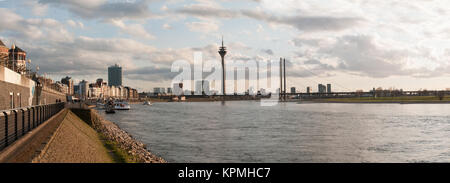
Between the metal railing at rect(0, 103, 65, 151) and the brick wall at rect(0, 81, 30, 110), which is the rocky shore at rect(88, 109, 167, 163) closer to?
the metal railing at rect(0, 103, 65, 151)

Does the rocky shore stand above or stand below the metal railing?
below

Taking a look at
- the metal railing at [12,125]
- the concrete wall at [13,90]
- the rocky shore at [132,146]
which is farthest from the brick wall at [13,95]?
the metal railing at [12,125]

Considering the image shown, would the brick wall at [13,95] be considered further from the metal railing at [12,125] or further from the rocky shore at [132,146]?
the metal railing at [12,125]

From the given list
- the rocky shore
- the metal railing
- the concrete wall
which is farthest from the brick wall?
the metal railing

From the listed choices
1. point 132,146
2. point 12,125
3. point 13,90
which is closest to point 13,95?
point 13,90

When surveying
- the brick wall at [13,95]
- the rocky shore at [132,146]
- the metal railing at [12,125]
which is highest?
the brick wall at [13,95]

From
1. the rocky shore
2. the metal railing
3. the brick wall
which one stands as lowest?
the rocky shore

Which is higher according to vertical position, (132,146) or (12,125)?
(12,125)

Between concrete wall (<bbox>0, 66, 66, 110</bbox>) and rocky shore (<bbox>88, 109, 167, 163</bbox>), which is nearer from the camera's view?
rocky shore (<bbox>88, 109, 167, 163</bbox>)

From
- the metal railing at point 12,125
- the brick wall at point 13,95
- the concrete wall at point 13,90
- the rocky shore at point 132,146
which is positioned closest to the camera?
the metal railing at point 12,125

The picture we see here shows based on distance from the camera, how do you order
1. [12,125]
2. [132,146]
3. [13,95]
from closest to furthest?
1. [12,125]
2. [132,146]
3. [13,95]

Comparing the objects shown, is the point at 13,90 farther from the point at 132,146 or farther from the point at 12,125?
the point at 12,125

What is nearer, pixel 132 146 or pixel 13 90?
pixel 132 146
